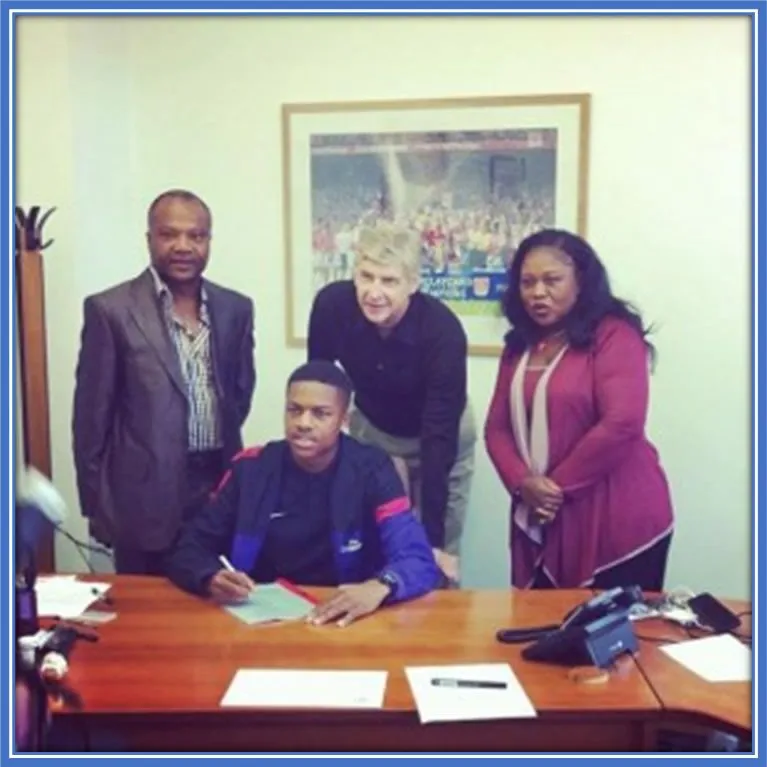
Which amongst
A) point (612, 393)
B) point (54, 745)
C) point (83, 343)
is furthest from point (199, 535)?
point (612, 393)

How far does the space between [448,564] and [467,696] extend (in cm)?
80

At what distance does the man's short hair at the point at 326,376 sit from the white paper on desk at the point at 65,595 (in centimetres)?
63

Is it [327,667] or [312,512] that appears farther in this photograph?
[312,512]

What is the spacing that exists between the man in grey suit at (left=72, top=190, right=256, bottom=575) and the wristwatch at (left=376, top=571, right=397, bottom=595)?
520 mm

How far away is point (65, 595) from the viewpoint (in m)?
2.00

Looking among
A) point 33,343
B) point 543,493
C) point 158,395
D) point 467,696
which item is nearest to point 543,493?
point 543,493

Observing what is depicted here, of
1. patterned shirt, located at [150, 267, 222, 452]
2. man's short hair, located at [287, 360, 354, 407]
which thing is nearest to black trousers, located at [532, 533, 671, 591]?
man's short hair, located at [287, 360, 354, 407]

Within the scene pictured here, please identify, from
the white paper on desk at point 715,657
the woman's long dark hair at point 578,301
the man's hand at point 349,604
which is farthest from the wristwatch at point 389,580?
the woman's long dark hair at point 578,301

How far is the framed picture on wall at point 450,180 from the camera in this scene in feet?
7.29

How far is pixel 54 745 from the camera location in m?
1.47

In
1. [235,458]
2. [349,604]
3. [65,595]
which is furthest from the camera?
[235,458]

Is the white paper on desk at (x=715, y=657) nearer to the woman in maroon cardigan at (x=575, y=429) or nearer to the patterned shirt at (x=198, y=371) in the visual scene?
the woman in maroon cardigan at (x=575, y=429)

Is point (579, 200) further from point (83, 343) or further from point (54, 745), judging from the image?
point (54, 745)

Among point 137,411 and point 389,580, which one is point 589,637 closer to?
point 389,580
